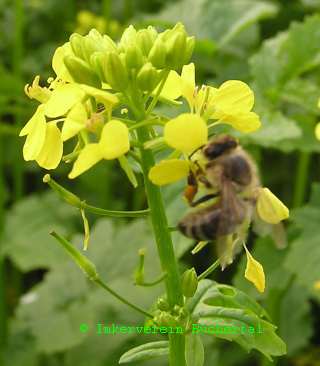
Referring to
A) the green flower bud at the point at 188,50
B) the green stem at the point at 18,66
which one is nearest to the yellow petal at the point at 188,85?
the green flower bud at the point at 188,50

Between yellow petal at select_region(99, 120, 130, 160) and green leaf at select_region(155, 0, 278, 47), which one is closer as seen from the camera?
yellow petal at select_region(99, 120, 130, 160)

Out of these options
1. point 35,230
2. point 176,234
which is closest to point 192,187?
point 176,234

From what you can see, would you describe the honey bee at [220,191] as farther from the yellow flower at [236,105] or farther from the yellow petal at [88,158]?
the yellow petal at [88,158]

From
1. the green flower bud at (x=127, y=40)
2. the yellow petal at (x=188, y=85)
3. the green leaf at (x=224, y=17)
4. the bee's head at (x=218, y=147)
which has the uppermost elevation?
the green flower bud at (x=127, y=40)

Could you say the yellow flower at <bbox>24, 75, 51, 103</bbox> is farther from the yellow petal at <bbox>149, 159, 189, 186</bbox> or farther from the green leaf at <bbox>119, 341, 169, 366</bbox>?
the green leaf at <bbox>119, 341, 169, 366</bbox>

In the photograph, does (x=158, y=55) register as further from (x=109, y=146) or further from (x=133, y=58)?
(x=109, y=146)

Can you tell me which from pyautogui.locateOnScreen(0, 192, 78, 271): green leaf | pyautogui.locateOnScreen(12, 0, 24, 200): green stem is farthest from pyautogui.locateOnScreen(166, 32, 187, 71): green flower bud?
pyautogui.locateOnScreen(12, 0, 24, 200): green stem

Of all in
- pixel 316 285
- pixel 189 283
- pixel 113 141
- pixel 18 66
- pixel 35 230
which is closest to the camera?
pixel 113 141
